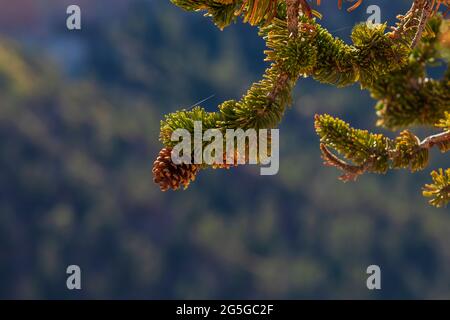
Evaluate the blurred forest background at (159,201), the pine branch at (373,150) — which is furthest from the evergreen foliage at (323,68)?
the blurred forest background at (159,201)

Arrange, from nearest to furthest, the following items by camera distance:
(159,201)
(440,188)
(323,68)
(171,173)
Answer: (171,173)
(323,68)
(440,188)
(159,201)

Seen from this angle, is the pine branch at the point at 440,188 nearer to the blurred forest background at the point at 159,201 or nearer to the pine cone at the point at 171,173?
the pine cone at the point at 171,173

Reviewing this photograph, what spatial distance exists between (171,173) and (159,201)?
203 feet

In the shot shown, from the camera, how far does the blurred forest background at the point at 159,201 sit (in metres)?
62.0

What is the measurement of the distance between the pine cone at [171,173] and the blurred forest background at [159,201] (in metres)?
57.3

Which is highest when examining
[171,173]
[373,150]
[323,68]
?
[323,68]

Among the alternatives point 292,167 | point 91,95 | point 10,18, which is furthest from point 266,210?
point 10,18

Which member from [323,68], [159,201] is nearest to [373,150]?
[323,68]

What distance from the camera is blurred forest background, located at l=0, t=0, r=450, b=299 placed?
6200cm

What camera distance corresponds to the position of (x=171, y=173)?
1.86 m

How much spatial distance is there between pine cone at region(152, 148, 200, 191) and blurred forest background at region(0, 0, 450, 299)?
57.3m

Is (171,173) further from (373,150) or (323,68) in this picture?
(373,150)
